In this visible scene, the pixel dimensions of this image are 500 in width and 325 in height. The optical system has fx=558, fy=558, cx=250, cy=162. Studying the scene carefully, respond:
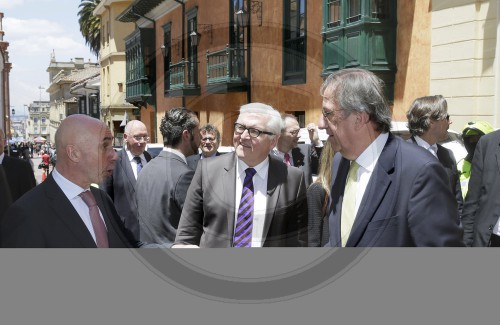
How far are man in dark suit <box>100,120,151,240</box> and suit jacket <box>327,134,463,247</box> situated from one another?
186cm

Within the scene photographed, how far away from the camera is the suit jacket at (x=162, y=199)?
11.4 ft

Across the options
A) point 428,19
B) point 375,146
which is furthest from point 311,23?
point 375,146

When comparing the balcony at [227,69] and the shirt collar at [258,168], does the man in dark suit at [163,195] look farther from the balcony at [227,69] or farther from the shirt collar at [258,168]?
the balcony at [227,69]

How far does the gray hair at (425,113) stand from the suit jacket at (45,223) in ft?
8.31

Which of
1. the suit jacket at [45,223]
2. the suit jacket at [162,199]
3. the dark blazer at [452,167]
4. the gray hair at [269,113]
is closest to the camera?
the suit jacket at [45,223]

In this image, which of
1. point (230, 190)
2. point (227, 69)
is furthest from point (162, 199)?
point (227, 69)

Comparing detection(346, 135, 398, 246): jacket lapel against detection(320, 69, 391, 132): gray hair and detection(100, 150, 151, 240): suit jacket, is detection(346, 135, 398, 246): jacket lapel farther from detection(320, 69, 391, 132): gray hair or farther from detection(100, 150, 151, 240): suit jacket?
detection(100, 150, 151, 240): suit jacket

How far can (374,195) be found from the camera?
78.7 inches

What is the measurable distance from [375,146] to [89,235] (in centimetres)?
114

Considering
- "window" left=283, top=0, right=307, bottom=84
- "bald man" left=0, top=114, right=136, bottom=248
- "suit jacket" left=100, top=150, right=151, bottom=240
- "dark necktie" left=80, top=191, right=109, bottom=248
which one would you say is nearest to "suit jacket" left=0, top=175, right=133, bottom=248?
"bald man" left=0, top=114, right=136, bottom=248

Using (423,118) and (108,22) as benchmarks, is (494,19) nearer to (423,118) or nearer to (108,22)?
(423,118)

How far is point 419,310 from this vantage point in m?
1.62

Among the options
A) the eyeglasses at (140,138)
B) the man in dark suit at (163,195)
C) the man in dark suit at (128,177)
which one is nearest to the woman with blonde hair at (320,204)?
the man in dark suit at (163,195)

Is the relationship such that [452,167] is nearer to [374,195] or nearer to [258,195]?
[258,195]
